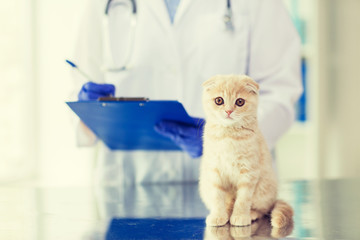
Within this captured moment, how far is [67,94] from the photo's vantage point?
234cm

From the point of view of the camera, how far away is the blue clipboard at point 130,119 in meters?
0.84

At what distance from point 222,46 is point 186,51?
0.36 ft

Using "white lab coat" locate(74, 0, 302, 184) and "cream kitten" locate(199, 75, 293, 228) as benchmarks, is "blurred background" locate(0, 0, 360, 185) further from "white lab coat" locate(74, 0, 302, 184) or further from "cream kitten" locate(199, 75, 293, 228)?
"cream kitten" locate(199, 75, 293, 228)

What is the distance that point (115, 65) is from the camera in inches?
51.6

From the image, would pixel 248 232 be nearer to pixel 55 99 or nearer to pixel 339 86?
pixel 339 86

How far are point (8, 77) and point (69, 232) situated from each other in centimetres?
205

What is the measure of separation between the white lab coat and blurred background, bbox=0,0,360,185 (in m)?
1.10

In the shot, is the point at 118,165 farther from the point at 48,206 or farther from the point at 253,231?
the point at 253,231

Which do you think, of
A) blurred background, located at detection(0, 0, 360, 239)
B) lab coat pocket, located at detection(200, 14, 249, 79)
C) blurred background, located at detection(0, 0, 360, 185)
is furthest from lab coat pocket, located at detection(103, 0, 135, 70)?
blurred background, located at detection(0, 0, 360, 185)

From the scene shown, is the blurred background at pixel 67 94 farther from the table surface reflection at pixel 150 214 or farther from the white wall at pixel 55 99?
the table surface reflection at pixel 150 214

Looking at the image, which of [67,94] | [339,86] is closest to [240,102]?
[67,94]

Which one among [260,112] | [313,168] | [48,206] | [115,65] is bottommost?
[313,168]

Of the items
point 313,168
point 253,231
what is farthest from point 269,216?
point 313,168

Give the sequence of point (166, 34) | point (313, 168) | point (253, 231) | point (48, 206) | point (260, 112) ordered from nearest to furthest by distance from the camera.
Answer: point (253, 231), point (48, 206), point (260, 112), point (166, 34), point (313, 168)
